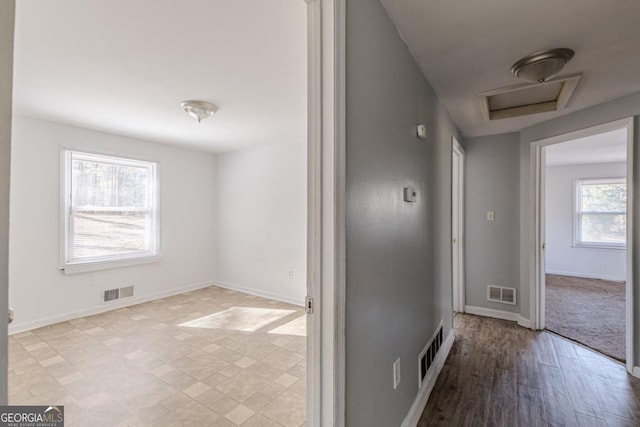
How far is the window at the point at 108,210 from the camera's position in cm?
362

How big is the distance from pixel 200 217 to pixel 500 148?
177 inches

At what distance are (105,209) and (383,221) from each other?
4.02 m

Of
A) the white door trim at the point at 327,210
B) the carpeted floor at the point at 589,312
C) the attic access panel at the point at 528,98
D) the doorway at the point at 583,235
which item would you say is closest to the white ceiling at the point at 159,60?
the white door trim at the point at 327,210

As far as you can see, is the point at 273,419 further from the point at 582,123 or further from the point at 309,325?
the point at 582,123

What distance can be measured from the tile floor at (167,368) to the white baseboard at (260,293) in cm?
45

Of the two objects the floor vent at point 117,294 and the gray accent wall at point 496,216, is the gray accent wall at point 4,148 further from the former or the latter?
the floor vent at point 117,294

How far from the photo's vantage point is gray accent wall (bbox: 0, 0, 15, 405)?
447 mm

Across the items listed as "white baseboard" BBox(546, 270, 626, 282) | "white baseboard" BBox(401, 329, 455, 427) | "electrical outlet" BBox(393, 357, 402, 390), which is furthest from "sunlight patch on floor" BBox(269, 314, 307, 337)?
"white baseboard" BBox(546, 270, 626, 282)

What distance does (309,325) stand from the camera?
1.10 meters

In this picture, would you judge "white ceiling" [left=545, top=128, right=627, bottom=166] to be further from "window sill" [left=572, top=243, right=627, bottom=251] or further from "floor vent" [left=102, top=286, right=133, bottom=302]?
"floor vent" [left=102, top=286, right=133, bottom=302]

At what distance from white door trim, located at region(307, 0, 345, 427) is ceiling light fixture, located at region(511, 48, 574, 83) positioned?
1452 mm

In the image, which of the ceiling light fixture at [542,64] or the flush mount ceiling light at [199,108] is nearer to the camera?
the ceiling light fixture at [542,64]

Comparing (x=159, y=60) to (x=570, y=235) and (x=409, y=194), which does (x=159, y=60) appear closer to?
(x=409, y=194)

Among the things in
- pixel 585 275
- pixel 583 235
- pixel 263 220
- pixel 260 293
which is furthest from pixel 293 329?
pixel 583 235
